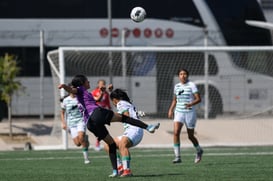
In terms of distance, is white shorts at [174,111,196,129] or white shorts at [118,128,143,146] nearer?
white shorts at [118,128,143,146]

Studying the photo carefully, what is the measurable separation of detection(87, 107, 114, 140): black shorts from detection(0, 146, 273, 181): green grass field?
757 millimetres

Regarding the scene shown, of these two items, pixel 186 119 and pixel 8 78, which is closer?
pixel 186 119

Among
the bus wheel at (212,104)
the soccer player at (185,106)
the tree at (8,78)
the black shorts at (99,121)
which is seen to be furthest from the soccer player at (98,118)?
the tree at (8,78)

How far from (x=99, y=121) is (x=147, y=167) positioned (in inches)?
124

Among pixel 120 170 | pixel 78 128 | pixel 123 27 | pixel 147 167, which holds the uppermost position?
pixel 123 27

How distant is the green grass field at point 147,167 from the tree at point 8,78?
9.38m

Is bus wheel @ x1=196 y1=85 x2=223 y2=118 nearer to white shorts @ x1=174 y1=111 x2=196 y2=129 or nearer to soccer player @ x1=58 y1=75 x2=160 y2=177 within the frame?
white shorts @ x1=174 y1=111 x2=196 y2=129

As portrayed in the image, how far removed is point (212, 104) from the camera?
1286 inches

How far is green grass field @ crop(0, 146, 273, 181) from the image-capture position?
15695mm

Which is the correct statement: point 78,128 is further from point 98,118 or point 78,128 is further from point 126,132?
point 98,118

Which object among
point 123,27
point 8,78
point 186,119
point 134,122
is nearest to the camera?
point 134,122

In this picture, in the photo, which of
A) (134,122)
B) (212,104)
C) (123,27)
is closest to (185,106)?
(134,122)

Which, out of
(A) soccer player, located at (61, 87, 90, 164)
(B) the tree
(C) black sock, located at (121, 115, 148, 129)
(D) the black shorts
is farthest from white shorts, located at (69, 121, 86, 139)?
(B) the tree

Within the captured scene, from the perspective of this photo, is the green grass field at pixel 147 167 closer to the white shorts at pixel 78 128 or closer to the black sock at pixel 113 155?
the black sock at pixel 113 155
